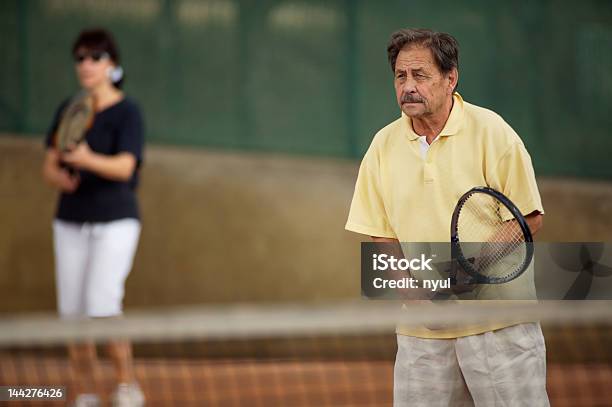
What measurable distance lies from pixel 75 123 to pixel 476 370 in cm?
280

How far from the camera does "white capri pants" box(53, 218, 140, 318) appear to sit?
5.19 meters

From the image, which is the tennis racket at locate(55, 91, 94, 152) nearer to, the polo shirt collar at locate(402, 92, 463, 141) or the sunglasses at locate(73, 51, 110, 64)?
the sunglasses at locate(73, 51, 110, 64)

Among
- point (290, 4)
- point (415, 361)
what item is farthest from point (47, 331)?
point (290, 4)

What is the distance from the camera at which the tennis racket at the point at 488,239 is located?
295 cm

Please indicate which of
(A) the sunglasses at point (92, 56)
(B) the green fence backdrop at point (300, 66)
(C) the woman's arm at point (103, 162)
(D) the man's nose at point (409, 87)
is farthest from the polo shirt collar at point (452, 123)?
(B) the green fence backdrop at point (300, 66)

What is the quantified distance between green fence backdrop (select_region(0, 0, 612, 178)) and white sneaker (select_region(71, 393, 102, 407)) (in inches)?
91.9

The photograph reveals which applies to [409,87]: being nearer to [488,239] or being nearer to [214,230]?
[488,239]

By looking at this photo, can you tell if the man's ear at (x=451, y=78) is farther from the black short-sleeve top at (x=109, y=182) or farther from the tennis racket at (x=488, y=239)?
the black short-sleeve top at (x=109, y=182)

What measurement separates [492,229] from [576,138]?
3989mm

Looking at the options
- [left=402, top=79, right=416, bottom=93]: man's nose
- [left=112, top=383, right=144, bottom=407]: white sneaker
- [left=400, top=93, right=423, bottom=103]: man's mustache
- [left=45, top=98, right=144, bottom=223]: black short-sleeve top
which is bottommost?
[left=112, top=383, right=144, bottom=407]: white sneaker

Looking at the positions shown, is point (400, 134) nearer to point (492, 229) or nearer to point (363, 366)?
point (492, 229)

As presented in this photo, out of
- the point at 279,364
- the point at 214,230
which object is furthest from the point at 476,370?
the point at 214,230

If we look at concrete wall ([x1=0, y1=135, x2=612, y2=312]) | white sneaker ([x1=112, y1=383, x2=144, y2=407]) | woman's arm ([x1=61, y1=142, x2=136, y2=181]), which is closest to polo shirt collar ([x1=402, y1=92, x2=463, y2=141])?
woman's arm ([x1=61, y1=142, x2=136, y2=181])

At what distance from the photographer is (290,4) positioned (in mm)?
7047
